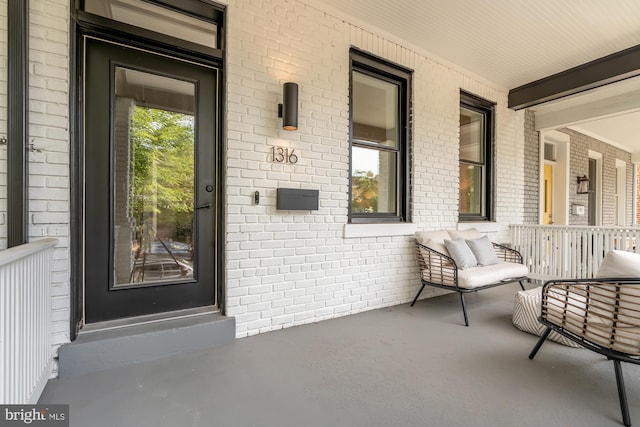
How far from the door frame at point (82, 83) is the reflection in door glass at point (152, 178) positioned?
0.20 metres

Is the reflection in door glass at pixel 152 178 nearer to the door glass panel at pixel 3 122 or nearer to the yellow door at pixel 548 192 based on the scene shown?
the door glass panel at pixel 3 122

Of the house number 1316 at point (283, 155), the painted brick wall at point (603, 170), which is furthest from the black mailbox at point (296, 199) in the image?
the painted brick wall at point (603, 170)

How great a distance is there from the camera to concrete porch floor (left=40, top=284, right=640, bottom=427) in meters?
1.54

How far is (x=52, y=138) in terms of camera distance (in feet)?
6.11

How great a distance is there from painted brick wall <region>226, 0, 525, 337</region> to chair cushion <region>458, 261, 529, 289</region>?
685mm

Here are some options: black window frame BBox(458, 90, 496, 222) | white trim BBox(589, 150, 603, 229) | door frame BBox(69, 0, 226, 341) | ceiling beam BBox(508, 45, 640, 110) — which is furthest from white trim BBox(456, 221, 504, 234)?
white trim BBox(589, 150, 603, 229)

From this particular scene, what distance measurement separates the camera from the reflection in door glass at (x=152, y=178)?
223cm

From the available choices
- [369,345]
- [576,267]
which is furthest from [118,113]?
[576,267]

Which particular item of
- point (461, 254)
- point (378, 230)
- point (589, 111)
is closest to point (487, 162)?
point (589, 111)

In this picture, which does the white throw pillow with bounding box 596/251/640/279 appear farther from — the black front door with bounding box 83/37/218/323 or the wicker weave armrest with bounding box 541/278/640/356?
the black front door with bounding box 83/37/218/323

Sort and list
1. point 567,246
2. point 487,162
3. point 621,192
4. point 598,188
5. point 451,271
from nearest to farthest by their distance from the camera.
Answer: point 451,271
point 567,246
point 487,162
point 598,188
point 621,192

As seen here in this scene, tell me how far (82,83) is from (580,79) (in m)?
5.38

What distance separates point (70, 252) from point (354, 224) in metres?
2.24

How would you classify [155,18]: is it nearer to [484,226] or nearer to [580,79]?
[484,226]
